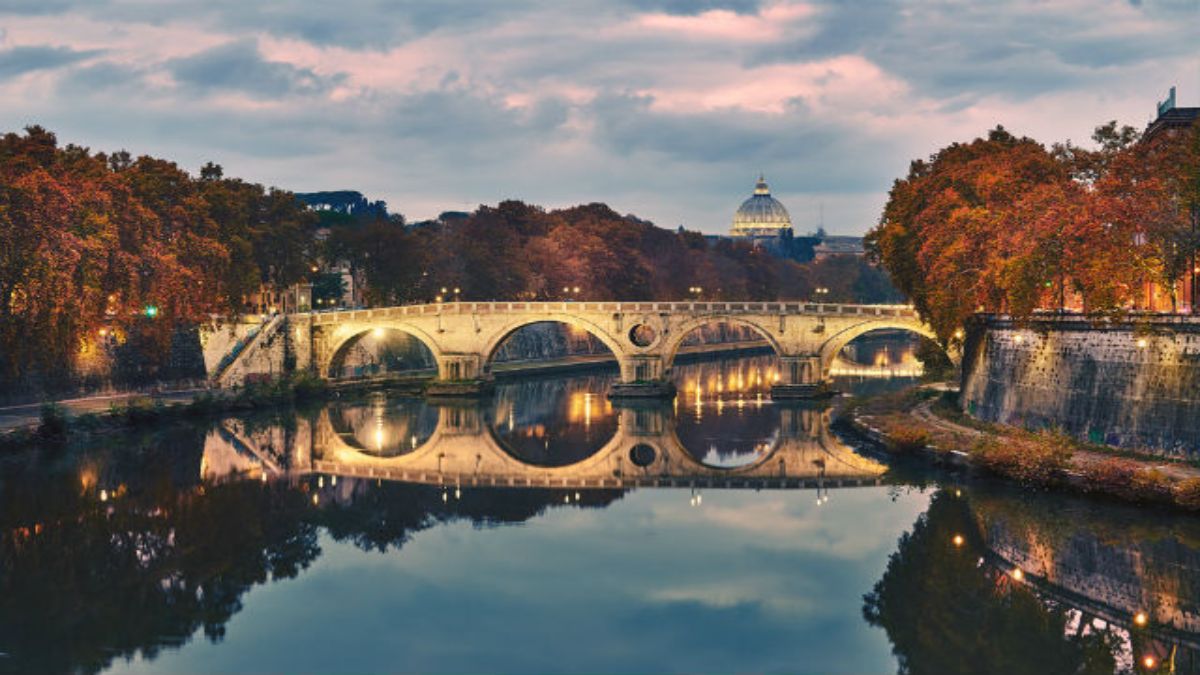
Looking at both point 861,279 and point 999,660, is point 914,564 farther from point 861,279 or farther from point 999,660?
point 861,279

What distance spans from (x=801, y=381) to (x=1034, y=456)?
33865mm

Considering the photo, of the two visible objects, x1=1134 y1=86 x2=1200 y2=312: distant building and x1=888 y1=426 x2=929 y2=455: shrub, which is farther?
x1=1134 y1=86 x2=1200 y2=312: distant building

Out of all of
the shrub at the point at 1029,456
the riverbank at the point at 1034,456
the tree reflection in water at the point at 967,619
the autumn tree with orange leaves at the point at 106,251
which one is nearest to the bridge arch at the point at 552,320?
the autumn tree with orange leaves at the point at 106,251

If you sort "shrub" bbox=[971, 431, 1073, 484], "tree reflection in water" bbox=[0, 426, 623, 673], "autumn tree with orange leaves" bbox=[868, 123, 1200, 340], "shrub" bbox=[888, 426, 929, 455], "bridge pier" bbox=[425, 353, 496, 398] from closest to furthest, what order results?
"tree reflection in water" bbox=[0, 426, 623, 673] → "shrub" bbox=[971, 431, 1073, 484] → "autumn tree with orange leaves" bbox=[868, 123, 1200, 340] → "shrub" bbox=[888, 426, 929, 455] → "bridge pier" bbox=[425, 353, 496, 398]

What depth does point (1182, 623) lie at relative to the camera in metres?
27.5

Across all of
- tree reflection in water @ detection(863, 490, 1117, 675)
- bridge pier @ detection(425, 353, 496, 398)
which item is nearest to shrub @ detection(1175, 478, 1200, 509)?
tree reflection in water @ detection(863, 490, 1117, 675)

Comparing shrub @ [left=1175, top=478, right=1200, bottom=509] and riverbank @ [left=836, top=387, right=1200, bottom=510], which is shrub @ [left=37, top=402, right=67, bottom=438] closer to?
riverbank @ [left=836, top=387, right=1200, bottom=510]

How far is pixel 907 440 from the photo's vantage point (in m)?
47.3

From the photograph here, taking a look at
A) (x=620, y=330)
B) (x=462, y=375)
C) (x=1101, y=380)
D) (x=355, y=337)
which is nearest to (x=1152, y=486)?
(x=1101, y=380)

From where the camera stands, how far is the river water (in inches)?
1060

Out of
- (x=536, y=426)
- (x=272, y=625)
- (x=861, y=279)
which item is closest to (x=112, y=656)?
(x=272, y=625)

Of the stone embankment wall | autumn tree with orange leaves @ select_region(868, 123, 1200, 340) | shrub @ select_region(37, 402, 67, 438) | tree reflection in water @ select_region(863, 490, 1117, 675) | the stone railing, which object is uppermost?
autumn tree with orange leaves @ select_region(868, 123, 1200, 340)

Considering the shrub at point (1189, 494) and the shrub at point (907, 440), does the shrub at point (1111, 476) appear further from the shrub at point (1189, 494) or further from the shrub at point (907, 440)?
the shrub at point (907, 440)

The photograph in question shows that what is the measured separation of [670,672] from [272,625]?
1006cm
